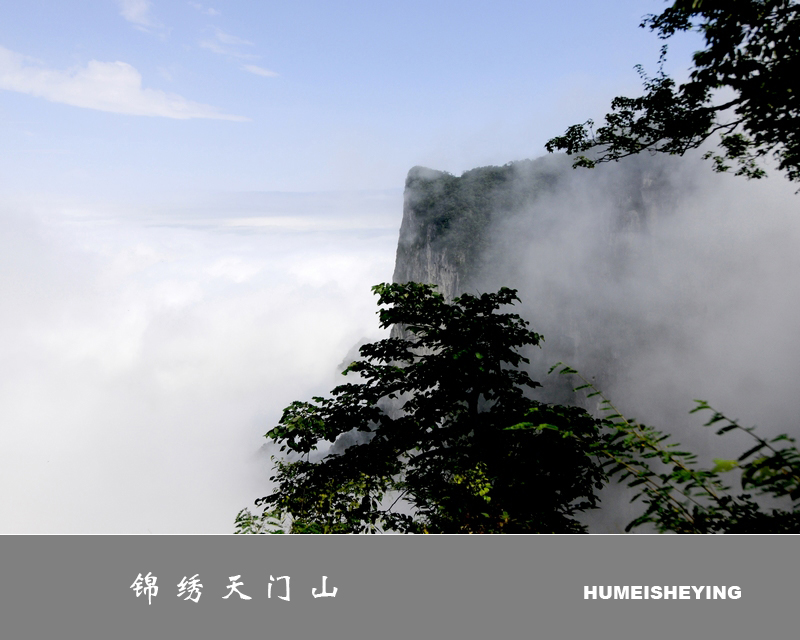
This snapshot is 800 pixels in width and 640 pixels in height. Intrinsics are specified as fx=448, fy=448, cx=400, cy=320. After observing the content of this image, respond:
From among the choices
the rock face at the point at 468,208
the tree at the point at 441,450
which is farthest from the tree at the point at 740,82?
the rock face at the point at 468,208

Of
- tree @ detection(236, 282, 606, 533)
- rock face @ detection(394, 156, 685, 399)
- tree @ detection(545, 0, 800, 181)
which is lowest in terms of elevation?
tree @ detection(236, 282, 606, 533)

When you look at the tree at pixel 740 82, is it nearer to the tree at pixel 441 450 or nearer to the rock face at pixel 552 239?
the tree at pixel 441 450

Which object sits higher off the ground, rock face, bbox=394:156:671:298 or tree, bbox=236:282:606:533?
rock face, bbox=394:156:671:298

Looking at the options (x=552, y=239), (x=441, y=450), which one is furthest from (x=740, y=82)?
(x=552, y=239)

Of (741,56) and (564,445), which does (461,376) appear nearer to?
(564,445)

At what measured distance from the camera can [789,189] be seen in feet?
207

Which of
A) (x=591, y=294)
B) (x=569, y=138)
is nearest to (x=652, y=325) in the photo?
(x=591, y=294)

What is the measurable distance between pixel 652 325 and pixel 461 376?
7115 centimetres

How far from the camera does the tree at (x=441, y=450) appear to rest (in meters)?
5.00

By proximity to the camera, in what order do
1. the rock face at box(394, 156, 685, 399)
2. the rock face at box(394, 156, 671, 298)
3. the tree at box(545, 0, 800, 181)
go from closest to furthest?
the tree at box(545, 0, 800, 181)
the rock face at box(394, 156, 685, 399)
the rock face at box(394, 156, 671, 298)

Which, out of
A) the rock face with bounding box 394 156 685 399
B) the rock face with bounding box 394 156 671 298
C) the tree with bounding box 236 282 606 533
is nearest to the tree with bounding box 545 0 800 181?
the tree with bounding box 236 282 606 533

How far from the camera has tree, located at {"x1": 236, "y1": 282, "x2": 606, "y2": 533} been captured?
4996 mm

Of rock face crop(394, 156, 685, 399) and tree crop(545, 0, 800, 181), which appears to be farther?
rock face crop(394, 156, 685, 399)

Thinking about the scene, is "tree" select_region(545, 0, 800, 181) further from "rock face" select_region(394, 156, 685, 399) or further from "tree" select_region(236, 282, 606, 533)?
"rock face" select_region(394, 156, 685, 399)
